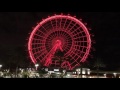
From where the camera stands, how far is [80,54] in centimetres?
2192

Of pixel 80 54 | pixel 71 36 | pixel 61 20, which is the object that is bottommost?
pixel 80 54

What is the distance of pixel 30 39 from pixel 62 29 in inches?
106

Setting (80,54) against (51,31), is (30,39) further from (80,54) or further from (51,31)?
(80,54)

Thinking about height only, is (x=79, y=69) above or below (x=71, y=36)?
below

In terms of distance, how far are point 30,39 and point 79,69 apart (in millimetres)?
12662

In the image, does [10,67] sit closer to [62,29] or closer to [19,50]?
[19,50]
